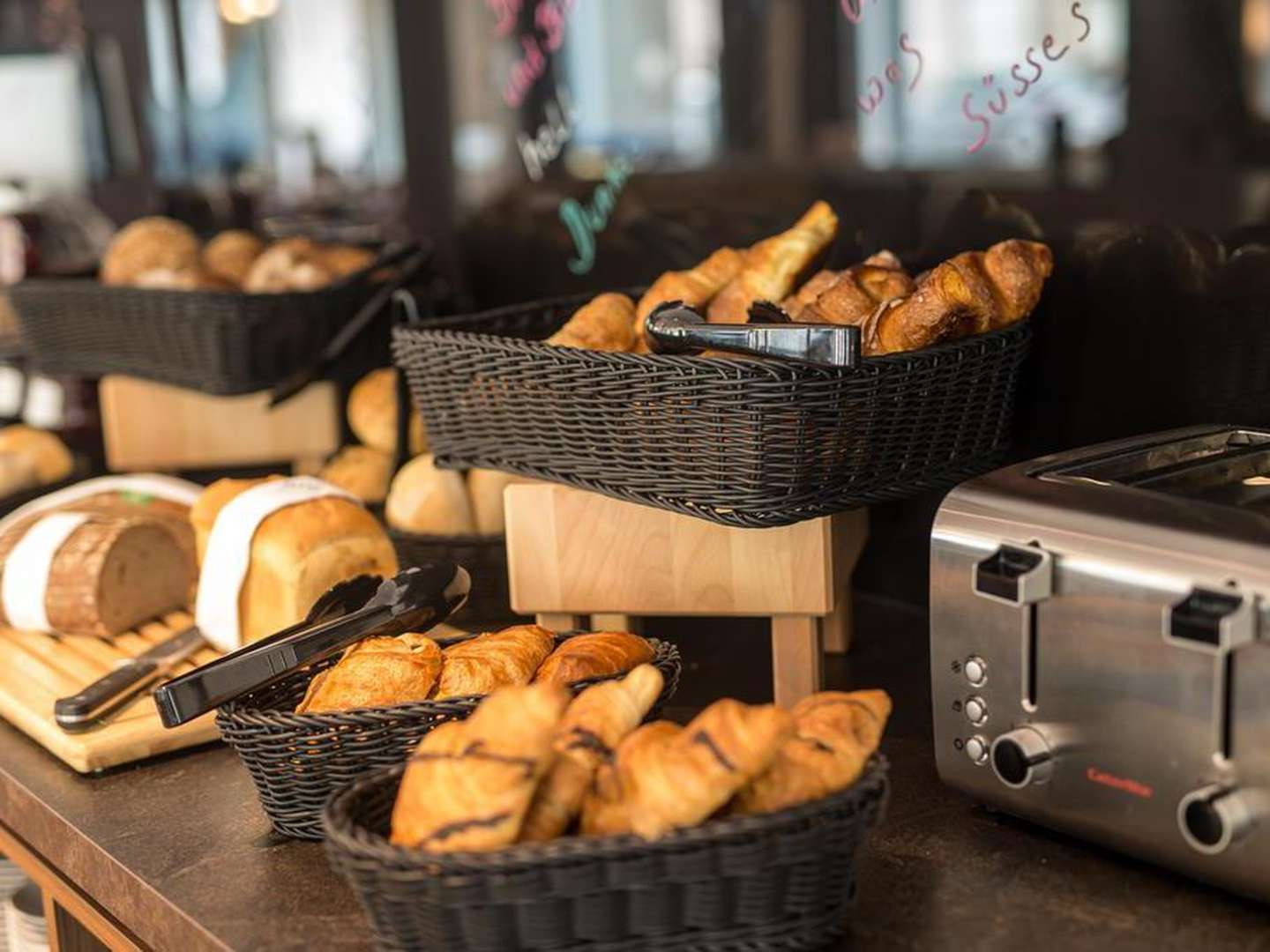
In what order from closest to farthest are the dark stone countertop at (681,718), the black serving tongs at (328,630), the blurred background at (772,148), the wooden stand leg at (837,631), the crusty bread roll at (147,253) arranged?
the dark stone countertop at (681,718), the black serving tongs at (328,630), the blurred background at (772,148), the wooden stand leg at (837,631), the crusty bread roll at (147,253)

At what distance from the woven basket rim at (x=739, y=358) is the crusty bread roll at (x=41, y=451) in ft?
3.25

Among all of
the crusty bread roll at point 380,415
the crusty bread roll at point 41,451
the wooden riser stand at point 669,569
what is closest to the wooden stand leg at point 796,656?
the wooden riser stand at point 669,569

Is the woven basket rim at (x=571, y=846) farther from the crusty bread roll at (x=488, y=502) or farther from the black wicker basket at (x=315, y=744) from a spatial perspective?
the crusty bread roll at (x=488, y=502)

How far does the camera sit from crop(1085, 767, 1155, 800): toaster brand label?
1.06 m

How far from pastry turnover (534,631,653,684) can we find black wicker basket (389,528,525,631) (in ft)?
1.07

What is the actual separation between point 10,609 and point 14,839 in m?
0.34

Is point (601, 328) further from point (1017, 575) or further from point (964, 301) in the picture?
point (1017, 575)

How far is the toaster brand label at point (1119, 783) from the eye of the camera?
1061 mm

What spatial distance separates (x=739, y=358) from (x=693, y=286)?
21 cm

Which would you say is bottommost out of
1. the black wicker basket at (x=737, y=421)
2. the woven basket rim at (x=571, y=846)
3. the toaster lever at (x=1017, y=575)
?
the woven basket rim at (x=571, y=846)

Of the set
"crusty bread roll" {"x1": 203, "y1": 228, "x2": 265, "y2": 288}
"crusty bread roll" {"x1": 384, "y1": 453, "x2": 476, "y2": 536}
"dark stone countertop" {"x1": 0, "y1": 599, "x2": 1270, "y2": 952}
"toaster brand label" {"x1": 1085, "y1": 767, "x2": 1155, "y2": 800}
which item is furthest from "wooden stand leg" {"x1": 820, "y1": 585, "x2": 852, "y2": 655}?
"crusty bread roll" {"x1": 203, "y1": 228, "x2": 265, "y2": 288}

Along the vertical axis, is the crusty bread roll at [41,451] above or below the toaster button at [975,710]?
below

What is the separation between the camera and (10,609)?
1774 millimetres

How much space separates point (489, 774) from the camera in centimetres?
93
